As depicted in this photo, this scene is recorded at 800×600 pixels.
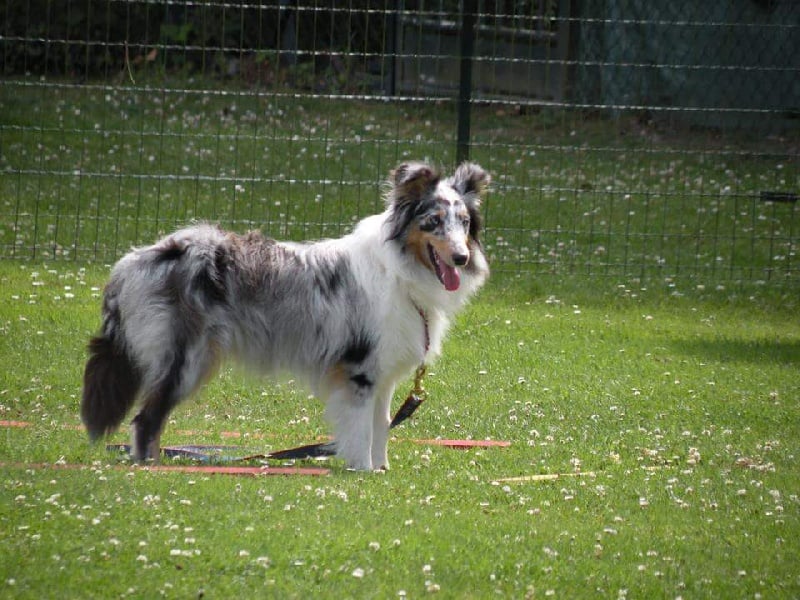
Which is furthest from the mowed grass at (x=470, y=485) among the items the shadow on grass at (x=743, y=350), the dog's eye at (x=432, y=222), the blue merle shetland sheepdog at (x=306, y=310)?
the dog's eye at (x=432, y=222)

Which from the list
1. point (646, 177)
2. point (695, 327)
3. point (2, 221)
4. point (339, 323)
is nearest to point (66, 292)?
point (2, 221)

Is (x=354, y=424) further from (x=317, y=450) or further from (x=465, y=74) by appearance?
(x=465, y=74)

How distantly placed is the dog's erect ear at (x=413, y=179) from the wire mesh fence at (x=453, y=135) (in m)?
3.98

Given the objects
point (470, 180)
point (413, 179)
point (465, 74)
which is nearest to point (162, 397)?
point (413, 179)

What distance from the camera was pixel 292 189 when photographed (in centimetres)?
1192

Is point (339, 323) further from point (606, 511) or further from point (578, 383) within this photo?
point (578, 383)

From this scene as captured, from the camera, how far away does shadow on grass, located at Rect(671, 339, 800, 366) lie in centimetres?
868

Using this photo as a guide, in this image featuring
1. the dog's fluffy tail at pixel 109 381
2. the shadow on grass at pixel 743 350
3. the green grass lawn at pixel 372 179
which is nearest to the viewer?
the dog's fluffy tail at pixel 109 381

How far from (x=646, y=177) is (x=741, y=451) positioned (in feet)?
24.1

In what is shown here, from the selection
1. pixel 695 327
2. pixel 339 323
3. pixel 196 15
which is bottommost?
pixel 695 327

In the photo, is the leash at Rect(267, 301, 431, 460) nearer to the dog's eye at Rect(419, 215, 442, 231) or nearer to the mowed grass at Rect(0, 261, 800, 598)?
the mowed grass at Rect(0, 261, 800, 598)

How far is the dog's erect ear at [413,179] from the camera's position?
6.05 m

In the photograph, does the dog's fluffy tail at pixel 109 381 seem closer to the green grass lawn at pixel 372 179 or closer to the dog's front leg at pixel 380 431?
the dog's front leg at pixel 380 431

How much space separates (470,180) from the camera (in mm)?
6305
